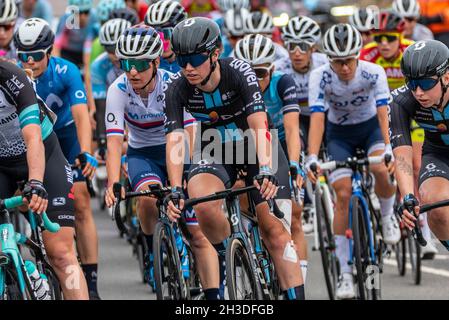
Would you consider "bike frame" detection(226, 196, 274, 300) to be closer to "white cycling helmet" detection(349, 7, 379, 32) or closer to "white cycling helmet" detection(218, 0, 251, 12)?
"white cycling helmet" detection(349, 7, 379, 32)

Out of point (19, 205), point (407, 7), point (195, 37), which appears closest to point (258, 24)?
point (407, 7)

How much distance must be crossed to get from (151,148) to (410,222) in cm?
268

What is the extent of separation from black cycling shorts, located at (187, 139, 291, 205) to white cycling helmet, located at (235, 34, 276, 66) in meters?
1.26

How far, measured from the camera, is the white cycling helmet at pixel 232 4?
18266mm

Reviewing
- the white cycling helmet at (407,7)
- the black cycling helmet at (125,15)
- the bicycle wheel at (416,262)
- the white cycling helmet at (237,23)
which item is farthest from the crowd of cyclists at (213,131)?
the white cycling helmet at (407,7)

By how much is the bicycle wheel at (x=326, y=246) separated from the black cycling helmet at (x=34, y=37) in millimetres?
2668

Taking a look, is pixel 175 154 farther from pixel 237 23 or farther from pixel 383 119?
pixel 237 23

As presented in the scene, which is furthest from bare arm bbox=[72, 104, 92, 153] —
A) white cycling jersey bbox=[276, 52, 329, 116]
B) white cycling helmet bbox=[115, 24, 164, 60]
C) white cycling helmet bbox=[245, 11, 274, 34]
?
white cycling helmet bbox=[245, 11, 274, 34]

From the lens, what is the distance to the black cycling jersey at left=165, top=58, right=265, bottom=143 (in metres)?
9.19

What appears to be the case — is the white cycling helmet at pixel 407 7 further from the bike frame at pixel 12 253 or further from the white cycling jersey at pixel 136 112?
the bike frame at pixel 12 253

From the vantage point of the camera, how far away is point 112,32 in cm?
1380

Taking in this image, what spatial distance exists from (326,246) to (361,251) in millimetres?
847
